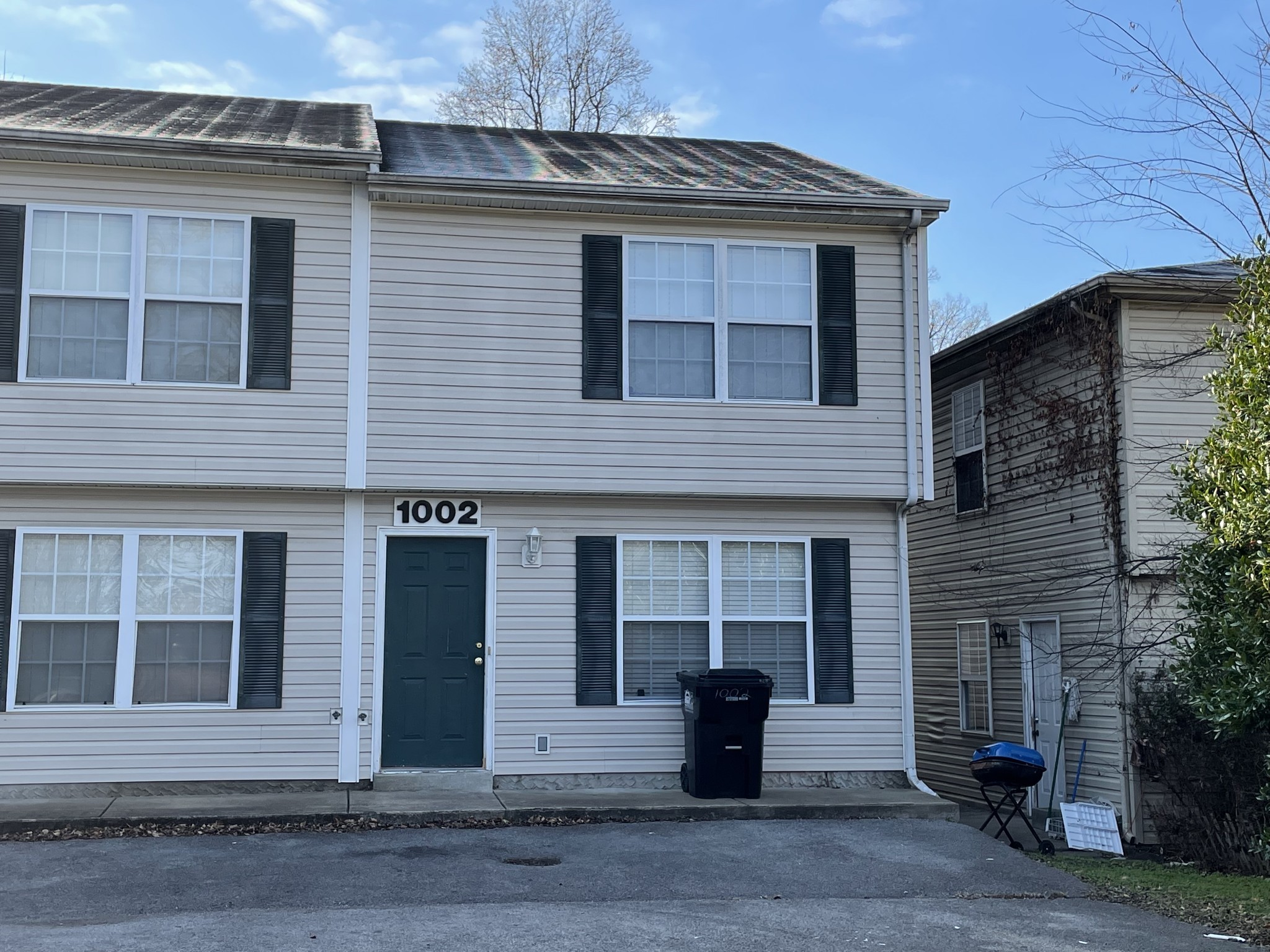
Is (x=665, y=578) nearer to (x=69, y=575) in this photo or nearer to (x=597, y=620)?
(x=597, y=620)

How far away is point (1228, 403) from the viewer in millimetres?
7938

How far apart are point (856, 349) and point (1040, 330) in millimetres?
2920

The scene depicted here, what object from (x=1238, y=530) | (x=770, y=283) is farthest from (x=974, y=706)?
(x=1238, y=530)

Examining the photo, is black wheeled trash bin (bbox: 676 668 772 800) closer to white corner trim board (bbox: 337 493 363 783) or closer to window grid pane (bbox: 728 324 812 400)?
window grid pane (bbox: 728 324 812 400)

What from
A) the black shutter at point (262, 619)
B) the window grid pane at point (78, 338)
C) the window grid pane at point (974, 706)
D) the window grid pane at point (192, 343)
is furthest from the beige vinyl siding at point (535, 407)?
the window grid pane at point (974, 706)

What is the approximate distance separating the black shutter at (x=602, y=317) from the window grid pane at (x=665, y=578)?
142cm

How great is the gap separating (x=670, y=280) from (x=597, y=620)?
3.14 m

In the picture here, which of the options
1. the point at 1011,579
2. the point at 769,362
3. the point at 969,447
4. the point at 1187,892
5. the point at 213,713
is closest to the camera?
the point at 1187,892

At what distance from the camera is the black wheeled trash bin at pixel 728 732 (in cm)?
1055

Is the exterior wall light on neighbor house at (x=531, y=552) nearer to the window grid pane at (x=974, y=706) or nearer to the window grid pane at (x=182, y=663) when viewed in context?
the window grid pane at (x=182, y=663)

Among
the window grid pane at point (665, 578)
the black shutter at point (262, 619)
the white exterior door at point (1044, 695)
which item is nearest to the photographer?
the black shutter at point (262, 619)

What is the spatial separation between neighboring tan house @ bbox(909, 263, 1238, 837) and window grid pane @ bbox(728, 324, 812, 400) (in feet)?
9.96

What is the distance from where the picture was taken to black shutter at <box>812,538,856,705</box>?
11.5 metres

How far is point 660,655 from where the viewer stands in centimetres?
1134
